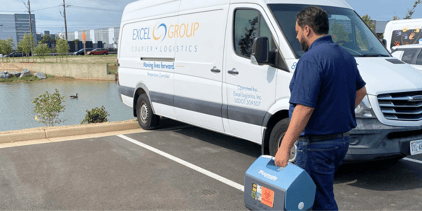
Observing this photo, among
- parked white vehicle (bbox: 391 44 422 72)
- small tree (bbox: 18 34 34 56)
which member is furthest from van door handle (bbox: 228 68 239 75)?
small tree (bbox: 18 34 34 56)

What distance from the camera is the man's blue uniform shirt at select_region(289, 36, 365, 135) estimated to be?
2535 mm

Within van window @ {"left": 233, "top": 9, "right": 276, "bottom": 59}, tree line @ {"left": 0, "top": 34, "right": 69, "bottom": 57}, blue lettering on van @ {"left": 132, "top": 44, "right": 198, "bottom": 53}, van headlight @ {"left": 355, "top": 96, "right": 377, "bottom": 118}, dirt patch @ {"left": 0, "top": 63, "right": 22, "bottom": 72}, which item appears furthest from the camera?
tree line @ {"left": 0, "top": 34, "right": 69, "bottom": 57}

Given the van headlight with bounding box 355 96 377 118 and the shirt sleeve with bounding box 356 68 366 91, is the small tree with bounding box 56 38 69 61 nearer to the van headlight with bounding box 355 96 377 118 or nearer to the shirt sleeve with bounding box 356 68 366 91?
the van headlight with bounding box 355 96 377 118

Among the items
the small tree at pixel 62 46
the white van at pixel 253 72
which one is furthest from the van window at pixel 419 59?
the small tree at pixel 62 46

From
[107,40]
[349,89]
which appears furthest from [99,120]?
[107,40]

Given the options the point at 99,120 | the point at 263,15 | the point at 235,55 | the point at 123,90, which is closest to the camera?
the point at 263,15

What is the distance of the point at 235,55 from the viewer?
5.75 meters

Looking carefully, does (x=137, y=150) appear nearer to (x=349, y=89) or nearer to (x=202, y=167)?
(x=202, y=167)

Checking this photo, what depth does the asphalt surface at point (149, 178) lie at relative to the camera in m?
4.37

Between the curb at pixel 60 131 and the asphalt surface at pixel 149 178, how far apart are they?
546 millimetres

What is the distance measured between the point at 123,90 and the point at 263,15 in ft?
15.1

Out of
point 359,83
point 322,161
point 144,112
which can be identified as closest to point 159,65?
point 144,112

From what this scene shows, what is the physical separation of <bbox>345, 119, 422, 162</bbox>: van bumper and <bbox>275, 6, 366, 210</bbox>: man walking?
1870mm

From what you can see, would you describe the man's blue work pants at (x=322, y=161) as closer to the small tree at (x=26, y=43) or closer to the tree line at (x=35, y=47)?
the tree line at (x=35, y=47)
